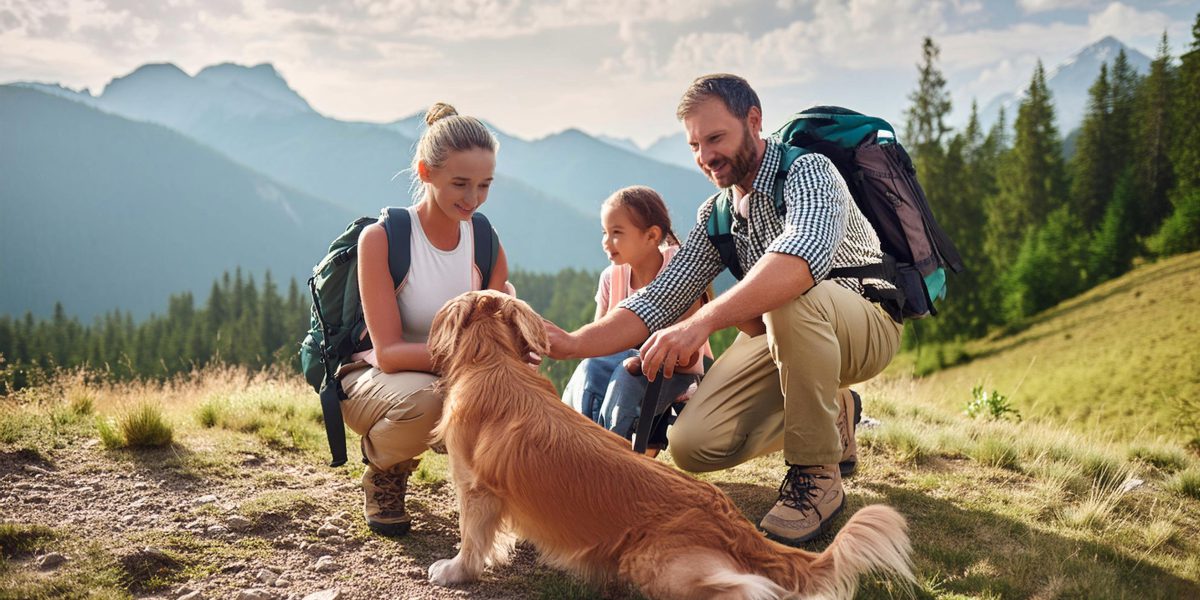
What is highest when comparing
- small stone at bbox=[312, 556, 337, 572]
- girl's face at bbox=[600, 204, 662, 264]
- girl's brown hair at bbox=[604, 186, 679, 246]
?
girl's brown hair at bbox=[604, 186, 679, 246]

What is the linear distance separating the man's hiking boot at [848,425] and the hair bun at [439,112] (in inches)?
138

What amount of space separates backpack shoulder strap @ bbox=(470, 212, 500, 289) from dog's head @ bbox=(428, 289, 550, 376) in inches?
41.5

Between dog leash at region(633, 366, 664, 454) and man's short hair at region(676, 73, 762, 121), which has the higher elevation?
man's short hair at region(676, 73, 762, 121)

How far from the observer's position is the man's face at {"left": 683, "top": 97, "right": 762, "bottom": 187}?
4.75 metres

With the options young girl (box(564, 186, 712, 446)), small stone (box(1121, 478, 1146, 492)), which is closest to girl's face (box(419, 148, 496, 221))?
young girl (box(564, 186, 712, 446))

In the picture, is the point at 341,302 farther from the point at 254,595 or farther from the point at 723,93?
the point at 723,93

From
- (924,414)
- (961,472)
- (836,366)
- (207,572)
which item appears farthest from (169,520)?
(924,414)

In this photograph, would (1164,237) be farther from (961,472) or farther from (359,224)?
(359,224)

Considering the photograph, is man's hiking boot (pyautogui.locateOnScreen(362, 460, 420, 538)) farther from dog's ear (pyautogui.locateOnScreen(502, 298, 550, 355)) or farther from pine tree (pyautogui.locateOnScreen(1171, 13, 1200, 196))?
pine tree (pyautogui.locateOnScreen(1171, 13, 1200, 196))

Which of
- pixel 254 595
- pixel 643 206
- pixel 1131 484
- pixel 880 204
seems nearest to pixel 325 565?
pixel 254 595

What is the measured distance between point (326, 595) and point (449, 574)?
607 millimetres

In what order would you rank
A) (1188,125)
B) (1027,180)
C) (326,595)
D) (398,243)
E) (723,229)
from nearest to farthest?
(326,595) → (398,243) → (723,229) → (1188,125) → (1027,180)

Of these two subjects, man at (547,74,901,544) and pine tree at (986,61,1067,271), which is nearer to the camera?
man at (547,74,901,544)

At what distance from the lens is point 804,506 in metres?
4.52
